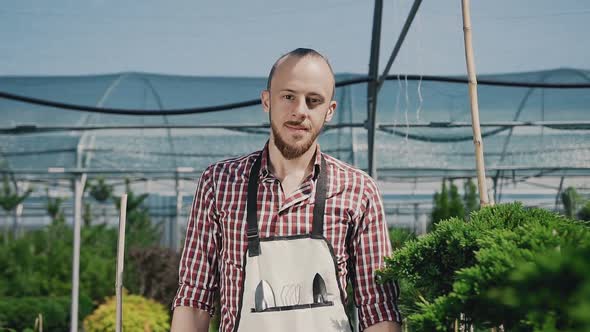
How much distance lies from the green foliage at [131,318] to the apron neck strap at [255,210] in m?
3.75

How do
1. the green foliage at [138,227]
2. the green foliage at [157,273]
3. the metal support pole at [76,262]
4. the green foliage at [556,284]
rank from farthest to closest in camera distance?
the green foliage at [138,227]
the green foliage at [157,273]
the metal support pole at [76,262]
the green foliage at [556,284]

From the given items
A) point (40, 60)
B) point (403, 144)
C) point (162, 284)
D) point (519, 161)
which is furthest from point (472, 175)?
point (40, 60)

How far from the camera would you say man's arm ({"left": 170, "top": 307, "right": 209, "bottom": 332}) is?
1.46 metres

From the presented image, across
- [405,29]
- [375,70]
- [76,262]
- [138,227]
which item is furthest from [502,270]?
[138,227]

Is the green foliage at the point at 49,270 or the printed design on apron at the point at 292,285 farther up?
the printed design on apron at the point at 292,285

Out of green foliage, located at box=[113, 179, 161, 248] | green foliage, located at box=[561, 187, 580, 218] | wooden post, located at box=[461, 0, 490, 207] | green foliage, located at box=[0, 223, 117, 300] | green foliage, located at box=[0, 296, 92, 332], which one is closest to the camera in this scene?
wooden post, located at box=[461, 0, 490, 207]

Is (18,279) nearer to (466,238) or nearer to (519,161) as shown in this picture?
(519,161)

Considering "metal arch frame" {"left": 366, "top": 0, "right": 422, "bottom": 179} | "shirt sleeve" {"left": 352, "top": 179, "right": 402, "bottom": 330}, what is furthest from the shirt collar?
"metal arch frame" {"left": 366, "top": 0, "right": 422, "bottom": 179}

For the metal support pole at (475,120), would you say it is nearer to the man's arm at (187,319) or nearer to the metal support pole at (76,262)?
the man's arm at (187,319)

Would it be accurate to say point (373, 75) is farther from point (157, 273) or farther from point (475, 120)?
point (157, 273)

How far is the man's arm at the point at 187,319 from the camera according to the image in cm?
146

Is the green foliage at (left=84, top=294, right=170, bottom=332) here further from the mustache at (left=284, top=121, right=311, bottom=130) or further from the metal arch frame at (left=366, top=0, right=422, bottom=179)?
the mustache at (left=284, top=121, right=311, bottom=130)

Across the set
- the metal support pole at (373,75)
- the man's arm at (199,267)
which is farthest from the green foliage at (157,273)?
the man's arm at (199,267)

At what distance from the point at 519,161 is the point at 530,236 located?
677cm
